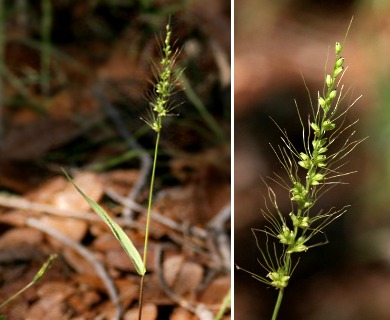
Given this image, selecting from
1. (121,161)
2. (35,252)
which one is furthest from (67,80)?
(35,252)

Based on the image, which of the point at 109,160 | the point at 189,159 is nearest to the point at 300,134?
the point at 189,159

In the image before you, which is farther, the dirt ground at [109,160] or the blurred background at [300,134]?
the blurred background at [300,134]

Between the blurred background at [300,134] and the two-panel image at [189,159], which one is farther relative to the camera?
the blurred background at [300,134]

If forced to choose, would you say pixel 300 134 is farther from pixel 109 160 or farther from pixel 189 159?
pixel 109 160

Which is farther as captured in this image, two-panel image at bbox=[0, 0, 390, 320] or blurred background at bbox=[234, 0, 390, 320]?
blurred background at bbox=[234, 0, 390, 320]

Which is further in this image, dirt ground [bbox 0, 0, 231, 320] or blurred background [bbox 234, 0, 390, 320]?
blurred background [bbox 234, 0, 390, 320]
